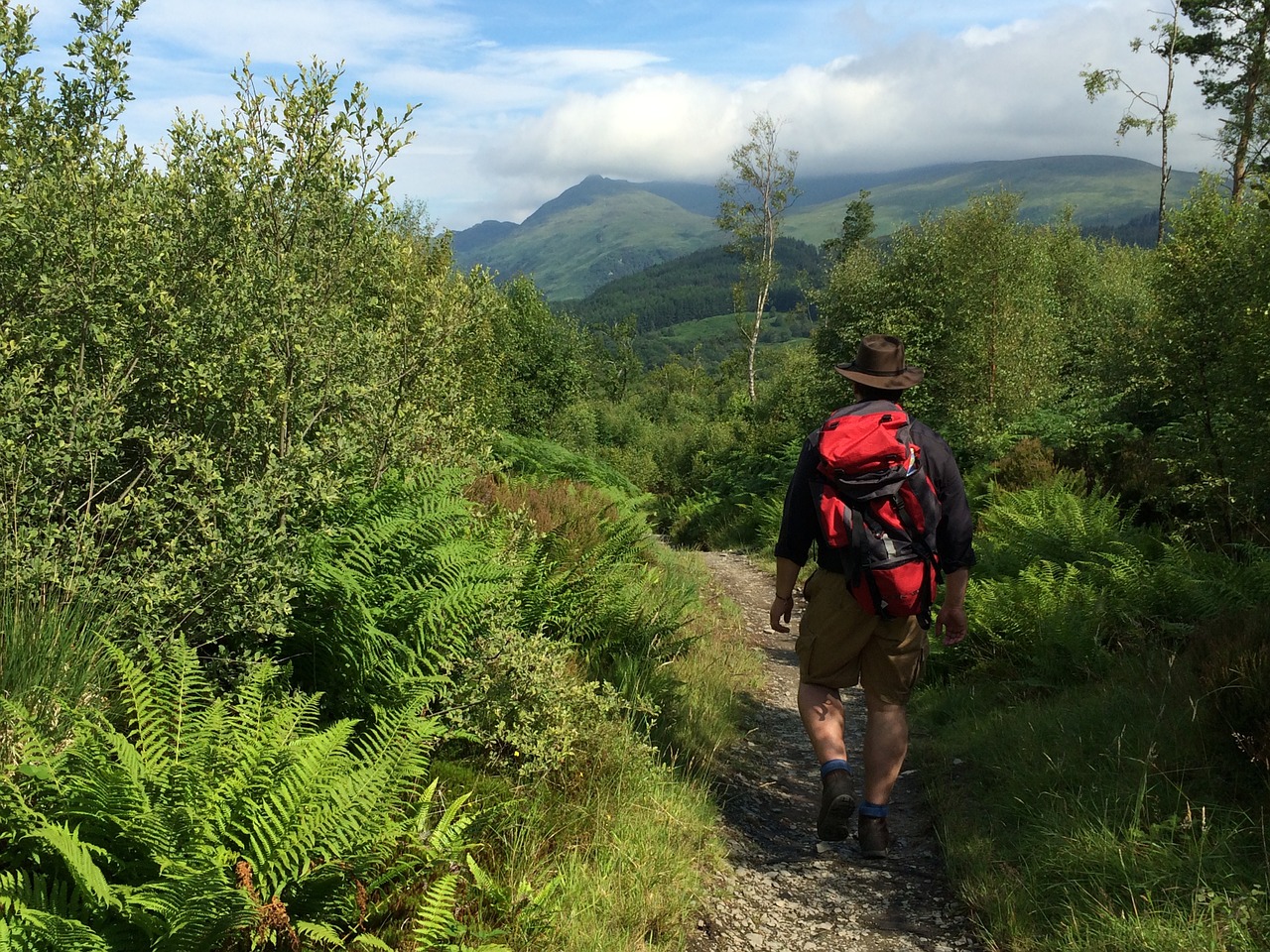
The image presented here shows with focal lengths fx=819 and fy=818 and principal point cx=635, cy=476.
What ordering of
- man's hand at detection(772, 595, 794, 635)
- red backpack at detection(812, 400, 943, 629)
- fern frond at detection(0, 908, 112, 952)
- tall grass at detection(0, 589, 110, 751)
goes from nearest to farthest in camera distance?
fern frond at detection(0, 908, 112, 952) < tall grass at detection(0, 589, 110, 751) < red backpack at detection(812, 400, 943, 629) < man's hand at detection(772, 595, 794, 635)

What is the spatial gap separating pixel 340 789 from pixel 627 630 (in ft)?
12.3

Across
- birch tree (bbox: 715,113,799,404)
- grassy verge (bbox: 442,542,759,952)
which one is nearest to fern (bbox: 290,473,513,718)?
grassy verge (bbox: 442,542,759,952)

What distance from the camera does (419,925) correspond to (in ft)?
9.35

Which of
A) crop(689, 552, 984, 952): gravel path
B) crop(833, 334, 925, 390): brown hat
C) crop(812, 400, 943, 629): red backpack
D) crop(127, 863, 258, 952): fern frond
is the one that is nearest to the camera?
crop(127, 863, 258, 952): fern frond

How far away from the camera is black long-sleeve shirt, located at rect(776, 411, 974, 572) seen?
176 inches

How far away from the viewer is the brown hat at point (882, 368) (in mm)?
4617

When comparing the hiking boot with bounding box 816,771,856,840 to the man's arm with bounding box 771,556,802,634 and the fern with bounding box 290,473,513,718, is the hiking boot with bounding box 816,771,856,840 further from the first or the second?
the fern with bounding box 290,473,513,718

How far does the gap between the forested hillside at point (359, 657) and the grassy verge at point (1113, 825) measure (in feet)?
0.07

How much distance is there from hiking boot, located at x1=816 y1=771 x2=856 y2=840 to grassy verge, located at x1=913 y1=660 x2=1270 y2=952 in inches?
22.0

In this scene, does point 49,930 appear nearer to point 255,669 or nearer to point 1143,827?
point 255,669

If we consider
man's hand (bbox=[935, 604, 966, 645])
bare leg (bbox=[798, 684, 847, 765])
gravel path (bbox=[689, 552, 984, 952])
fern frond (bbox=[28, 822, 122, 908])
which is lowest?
gravel path (bbox=[689, 552, 984, 952])

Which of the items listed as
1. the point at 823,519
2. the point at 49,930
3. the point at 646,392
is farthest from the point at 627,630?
the point at 646,392

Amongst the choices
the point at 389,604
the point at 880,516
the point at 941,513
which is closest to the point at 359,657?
the point at 389,604

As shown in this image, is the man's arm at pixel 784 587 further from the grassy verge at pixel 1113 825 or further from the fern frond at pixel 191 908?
the fern frond at pixel 191 908
